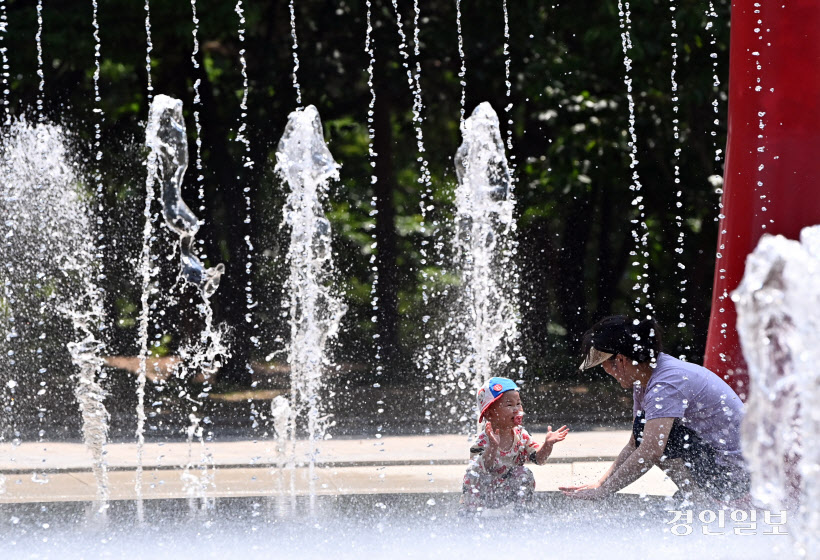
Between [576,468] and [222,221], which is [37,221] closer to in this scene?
[222,221]

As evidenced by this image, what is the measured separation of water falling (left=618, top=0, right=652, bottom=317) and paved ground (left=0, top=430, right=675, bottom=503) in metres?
4.74

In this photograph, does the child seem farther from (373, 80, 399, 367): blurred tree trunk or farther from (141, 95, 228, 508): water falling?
(373, 80, 399, 367): blurred tree trunk

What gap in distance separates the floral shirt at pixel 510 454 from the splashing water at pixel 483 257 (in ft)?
13.9

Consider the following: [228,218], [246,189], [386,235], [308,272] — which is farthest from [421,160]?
[308,272]

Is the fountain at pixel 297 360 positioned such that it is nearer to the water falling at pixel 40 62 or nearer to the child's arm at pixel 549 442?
the water falling at pixel 40 62

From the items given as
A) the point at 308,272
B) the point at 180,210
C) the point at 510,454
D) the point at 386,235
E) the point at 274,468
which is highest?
the point at 180,210

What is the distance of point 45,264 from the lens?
14.4 m

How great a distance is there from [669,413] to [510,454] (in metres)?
0.75

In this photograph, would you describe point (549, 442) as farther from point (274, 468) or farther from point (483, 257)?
point (483, 257)

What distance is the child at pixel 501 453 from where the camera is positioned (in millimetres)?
4977

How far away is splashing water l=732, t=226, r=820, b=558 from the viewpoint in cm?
415

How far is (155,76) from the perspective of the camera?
14.5m

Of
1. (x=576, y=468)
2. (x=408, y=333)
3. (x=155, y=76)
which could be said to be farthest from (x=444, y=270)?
(x=576, y=468)

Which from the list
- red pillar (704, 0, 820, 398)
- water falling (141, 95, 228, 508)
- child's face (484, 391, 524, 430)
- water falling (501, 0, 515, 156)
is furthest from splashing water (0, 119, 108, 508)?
Answer: child's face (484, 391, 524, 430)
